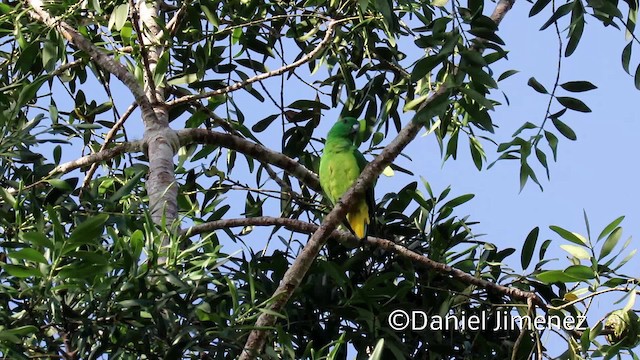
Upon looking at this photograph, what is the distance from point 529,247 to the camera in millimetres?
4020

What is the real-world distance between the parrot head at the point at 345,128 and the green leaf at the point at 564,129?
1660mm

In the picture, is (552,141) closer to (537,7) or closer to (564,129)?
(564,129)

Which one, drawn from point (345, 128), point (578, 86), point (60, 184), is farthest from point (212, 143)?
point (578, 86)

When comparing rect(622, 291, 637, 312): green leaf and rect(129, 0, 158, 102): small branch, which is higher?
rect(129, 0, 158, 102): small branch

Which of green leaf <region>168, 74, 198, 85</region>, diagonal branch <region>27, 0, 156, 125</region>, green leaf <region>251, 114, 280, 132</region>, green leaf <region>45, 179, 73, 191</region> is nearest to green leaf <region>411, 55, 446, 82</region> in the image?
green leaf <region>45, 179, 73, 191</region>

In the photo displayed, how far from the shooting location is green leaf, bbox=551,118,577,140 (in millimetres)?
3646

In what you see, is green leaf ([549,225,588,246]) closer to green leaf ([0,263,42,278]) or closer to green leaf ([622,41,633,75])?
green leaf ([622,41,633,75])

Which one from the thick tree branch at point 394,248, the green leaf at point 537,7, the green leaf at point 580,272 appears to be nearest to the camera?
the green leaf at point 580,272

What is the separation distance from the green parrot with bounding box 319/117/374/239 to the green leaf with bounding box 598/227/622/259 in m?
1.35

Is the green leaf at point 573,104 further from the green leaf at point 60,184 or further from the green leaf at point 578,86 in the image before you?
the green leaf at point 60,184

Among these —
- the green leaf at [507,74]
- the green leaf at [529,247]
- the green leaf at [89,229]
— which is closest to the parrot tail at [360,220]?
the green leaf at [529,247]

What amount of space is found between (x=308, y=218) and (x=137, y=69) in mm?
1140

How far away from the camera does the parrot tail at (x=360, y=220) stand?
13.6ft

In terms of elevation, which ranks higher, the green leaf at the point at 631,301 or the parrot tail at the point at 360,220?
the parrot tail at the point at 360,220
